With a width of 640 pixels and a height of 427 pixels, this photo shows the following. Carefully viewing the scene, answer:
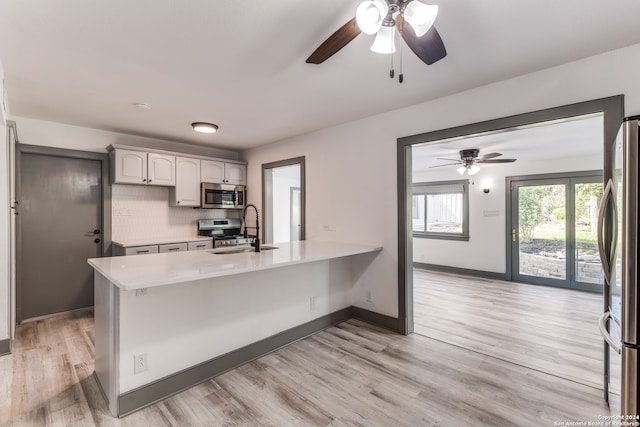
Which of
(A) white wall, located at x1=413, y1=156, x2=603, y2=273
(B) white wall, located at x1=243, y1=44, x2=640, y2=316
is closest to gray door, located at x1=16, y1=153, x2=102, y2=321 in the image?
(B) white wall, located at x1=243, y1=44, x2=640, y2=316

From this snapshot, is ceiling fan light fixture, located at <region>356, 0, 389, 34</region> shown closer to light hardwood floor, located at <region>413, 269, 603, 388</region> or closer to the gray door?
Answer: light hardwood floor, located at <region>413, 269, 603, 388</region>

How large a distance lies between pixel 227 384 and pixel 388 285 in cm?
185

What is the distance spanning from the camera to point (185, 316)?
89.7 inches

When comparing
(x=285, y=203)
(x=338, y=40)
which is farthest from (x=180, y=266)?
(x=285, y=203)

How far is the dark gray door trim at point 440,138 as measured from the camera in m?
2.05

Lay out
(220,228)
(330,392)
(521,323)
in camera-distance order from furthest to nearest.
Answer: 1. (220,228)
2. (521,323)
3. (330,392)

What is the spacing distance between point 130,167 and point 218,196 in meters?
1.25

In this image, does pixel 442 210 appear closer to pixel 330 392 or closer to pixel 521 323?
pixel 521 323

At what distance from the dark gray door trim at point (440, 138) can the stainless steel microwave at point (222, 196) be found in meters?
2.84

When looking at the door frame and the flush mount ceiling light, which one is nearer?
the door frame

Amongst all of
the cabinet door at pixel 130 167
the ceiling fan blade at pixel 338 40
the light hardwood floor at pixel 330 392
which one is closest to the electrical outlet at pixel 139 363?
the light hardwood floor at pixel 330 392

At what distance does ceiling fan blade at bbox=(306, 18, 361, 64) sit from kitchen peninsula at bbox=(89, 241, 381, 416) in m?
1.36

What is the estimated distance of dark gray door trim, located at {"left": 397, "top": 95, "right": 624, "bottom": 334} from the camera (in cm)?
205

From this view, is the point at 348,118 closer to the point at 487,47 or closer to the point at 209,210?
the point at 487,47
